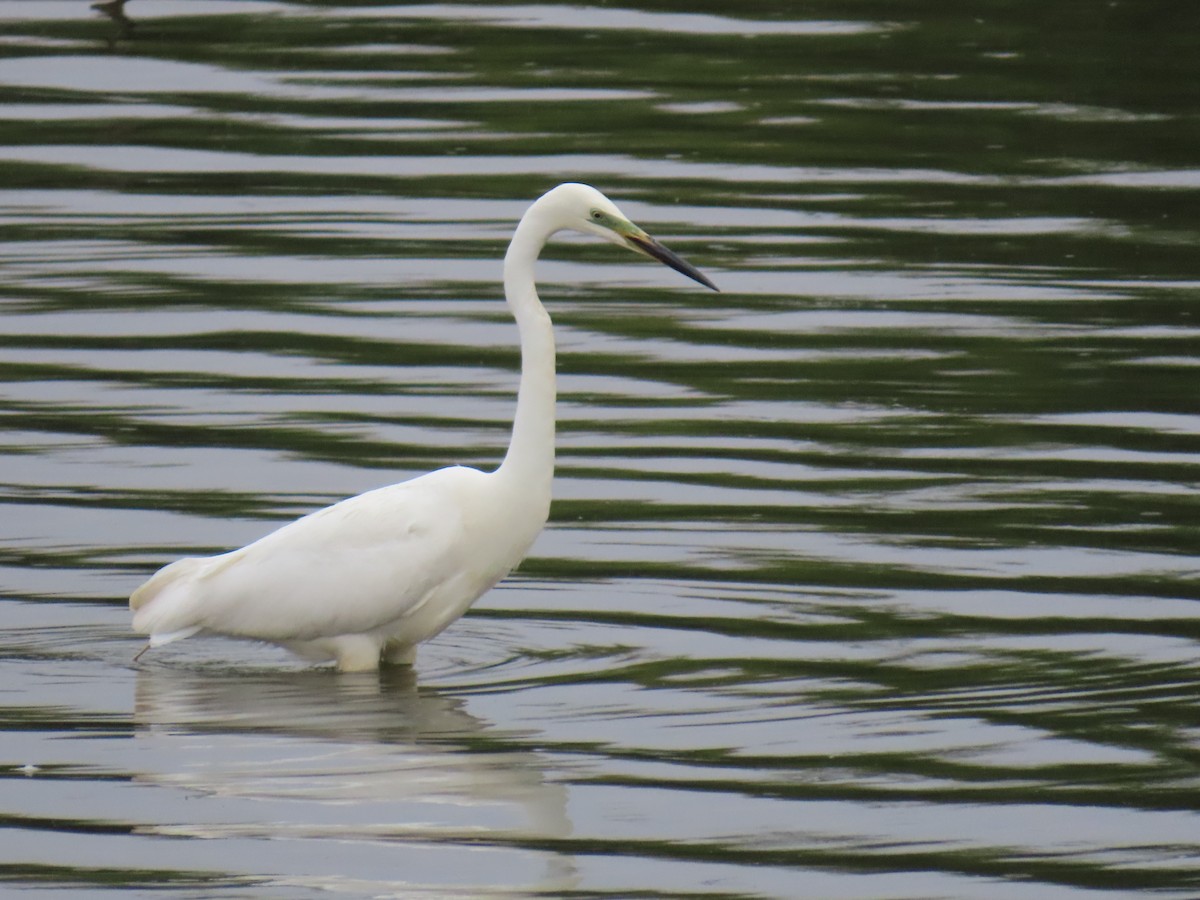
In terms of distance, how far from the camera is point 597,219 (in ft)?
27.9

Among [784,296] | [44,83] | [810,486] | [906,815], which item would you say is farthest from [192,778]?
[44,83]

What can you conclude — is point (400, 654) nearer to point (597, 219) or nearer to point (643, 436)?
point (597, 219)

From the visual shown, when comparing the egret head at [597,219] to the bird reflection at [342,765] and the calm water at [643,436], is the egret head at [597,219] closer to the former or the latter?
the calm water at [643,436]

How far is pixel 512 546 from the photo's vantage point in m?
8.40

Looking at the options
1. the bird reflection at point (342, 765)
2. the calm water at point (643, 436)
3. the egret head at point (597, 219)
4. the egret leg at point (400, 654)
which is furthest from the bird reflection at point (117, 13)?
the bird reflection at point (342, 765)

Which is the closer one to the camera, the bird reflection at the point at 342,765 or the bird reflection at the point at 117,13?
the bird reflection at the point at 342,765

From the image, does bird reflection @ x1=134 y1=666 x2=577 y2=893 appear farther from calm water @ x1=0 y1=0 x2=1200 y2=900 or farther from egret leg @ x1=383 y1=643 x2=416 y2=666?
egret leg @ x1=383 y1=643 x2=416 y2=666

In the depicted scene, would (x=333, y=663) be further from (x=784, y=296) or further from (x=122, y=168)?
(x=122, y=168)

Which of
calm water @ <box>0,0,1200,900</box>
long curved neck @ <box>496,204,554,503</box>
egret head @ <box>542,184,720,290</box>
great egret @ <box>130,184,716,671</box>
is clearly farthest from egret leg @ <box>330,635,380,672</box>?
egret head @ <box>542,184,720,290</box>

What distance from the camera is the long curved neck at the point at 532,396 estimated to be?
8.38 metres

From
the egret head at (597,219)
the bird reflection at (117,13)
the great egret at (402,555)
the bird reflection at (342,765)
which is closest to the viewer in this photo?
the bird reflection at (342,765)

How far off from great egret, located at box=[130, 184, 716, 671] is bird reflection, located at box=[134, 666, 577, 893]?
0.58ft

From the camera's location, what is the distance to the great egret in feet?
27.2

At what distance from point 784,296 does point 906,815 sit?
6558mm
